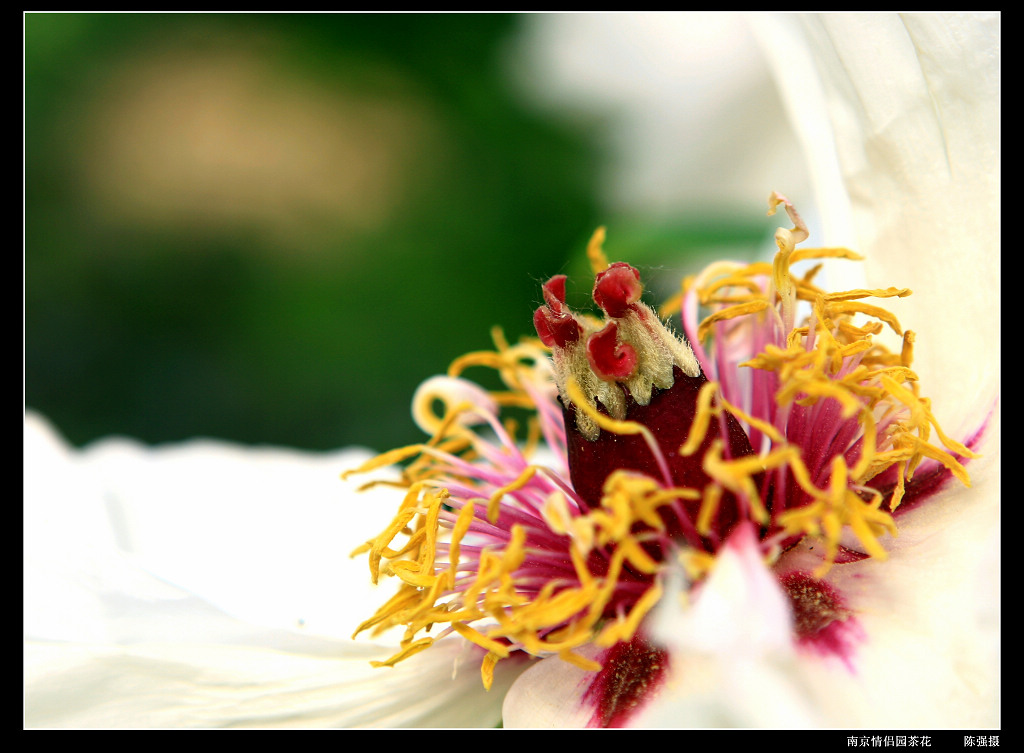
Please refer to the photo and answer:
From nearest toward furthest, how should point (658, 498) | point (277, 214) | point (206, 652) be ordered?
point (658, 498) → point (206, 652) → point (277, 214)

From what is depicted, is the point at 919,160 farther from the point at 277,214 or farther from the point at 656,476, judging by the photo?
the point at 277,214

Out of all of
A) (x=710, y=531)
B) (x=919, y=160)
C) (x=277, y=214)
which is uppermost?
(x=277, y=214)

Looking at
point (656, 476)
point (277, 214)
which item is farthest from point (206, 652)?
point (277, 214)

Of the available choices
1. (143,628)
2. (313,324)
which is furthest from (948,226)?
(313,324)

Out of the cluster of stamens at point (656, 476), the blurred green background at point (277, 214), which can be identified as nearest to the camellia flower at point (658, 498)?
the cluster of stamens at point (656, 476)

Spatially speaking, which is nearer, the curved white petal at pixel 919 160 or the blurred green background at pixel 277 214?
the curved white petal at pixel 919 160

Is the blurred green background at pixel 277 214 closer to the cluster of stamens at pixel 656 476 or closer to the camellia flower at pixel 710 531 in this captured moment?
the camellia flower at pixel 710 531

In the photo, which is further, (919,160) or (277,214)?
(277,214)
